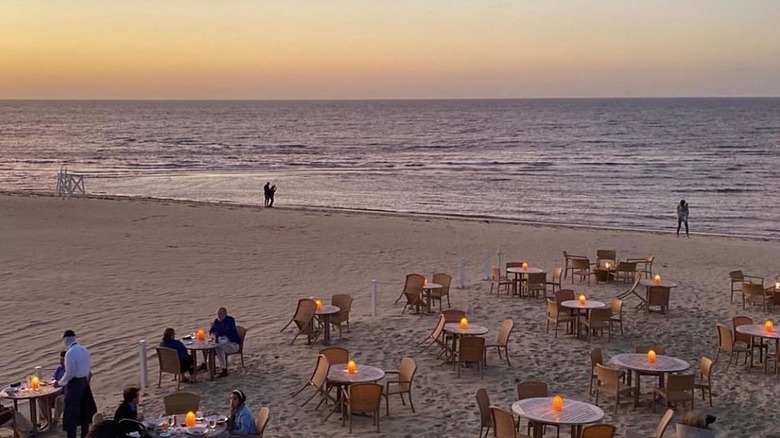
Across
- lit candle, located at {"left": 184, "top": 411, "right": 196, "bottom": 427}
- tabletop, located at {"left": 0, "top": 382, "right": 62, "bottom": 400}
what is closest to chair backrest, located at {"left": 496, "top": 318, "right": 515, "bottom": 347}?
lit candle, located at {"left": 184, "top": 411, "right": 196, "bottom": 427}

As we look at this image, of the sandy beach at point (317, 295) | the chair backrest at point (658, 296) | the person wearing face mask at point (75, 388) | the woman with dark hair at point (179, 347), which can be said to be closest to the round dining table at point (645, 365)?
the sandy beach at point (317, 295)

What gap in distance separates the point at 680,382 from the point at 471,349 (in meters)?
2.99

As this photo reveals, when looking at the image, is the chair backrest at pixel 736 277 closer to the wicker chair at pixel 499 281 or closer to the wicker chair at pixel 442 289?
the wicker chair at pixel 499 281

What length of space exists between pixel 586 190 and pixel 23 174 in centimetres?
3701

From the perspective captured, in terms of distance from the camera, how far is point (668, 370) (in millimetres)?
10492

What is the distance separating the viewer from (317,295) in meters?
17.4

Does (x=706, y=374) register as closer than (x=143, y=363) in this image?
Yes

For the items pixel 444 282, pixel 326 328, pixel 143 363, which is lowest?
pixel 143 363

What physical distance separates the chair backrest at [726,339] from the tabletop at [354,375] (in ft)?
18.4

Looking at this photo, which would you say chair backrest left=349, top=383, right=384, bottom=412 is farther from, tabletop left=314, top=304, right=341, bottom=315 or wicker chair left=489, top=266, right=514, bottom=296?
wicker chair left=489, top=266, right=514, bottom=296

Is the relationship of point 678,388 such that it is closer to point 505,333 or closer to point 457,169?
point 505,333

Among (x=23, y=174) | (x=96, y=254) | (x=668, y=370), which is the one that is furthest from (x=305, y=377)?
(x=23, y=174)

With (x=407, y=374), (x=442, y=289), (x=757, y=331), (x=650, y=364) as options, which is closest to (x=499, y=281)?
(x=442, y=289)

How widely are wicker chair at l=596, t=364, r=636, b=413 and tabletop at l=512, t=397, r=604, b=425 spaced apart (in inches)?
59.8
